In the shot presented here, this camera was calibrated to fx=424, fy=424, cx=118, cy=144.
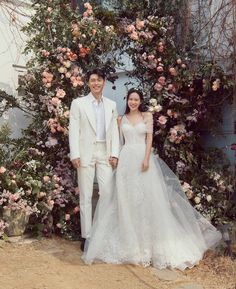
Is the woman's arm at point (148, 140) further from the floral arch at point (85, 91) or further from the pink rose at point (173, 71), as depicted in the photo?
the pink rose at point (173, 71)

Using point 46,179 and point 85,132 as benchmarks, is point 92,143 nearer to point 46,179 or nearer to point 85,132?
point 85,132

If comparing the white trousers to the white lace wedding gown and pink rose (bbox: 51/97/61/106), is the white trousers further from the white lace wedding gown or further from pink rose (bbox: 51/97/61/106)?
pink rose (bbox: 51/97/61/106)

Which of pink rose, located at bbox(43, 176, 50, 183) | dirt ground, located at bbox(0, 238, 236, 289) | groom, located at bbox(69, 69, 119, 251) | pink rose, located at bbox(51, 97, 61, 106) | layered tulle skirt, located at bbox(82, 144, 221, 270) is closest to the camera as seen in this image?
dirt ground, located at bbox(0, 238, 236, 289)

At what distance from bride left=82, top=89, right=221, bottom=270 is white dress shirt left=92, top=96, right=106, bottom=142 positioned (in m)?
0.22

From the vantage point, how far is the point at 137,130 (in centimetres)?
488

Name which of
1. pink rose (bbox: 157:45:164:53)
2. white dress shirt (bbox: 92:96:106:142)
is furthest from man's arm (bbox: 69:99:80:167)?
pink rose (bbox: 157:45:164:53)

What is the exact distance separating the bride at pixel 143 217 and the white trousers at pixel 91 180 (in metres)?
0.12

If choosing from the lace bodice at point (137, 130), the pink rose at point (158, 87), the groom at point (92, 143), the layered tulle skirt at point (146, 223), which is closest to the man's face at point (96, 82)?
the groom at point (92, 143)

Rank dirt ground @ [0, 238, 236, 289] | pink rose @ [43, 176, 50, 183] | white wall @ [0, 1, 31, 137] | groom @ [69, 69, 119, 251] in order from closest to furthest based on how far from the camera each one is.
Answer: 1. dirt ground @ [0, 238, 236, 289]
2. groom @ [69, 69, 119, 251]
3. pink rose @ [43, 176, 50, 183]
4. white wall @ [0, 1, 31, 137]

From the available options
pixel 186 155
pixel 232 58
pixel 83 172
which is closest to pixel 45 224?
pixel 83 172

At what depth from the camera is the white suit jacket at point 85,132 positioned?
4.83 metres

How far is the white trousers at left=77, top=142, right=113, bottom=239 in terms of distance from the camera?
487 centimetres

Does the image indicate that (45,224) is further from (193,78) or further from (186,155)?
(193,78)

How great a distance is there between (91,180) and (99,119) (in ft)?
2.35
